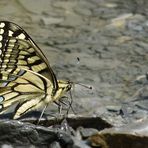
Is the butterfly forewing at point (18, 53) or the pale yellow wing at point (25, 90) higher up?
the butterfly forewing at point (18, 53)

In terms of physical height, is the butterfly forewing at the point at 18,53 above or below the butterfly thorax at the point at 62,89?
above

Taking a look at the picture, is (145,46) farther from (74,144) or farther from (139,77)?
(74,144)

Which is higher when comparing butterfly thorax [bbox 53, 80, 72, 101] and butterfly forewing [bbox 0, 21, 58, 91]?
butterfly forewing [bbox 0, 21, 58, 91]

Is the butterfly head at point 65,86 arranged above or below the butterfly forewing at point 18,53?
below

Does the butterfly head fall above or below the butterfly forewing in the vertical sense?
below

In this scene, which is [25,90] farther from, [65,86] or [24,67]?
[65,86]
